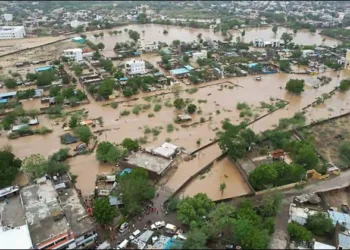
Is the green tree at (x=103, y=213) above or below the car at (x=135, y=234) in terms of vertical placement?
above

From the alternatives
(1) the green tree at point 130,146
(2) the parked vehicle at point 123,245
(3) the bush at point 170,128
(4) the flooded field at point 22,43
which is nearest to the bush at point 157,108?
(3) the bush at point 170,128

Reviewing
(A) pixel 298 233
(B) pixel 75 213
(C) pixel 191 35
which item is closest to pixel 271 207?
(A) pixel 298 233

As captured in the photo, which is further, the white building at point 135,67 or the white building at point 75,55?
the white building at point 75,55

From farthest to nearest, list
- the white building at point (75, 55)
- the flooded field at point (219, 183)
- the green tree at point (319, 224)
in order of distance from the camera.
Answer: the white building at point (75, 55) → the flooded field at point (219, 183) → the green tree at point (319, 224)

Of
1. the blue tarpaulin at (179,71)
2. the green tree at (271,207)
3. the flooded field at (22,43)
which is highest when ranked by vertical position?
the green tree at (271,207)

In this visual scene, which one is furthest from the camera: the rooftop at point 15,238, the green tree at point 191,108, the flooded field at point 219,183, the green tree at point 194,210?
the green tree at point 191,108

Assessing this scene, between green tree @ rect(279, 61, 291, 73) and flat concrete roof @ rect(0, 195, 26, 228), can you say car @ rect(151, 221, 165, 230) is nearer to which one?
flat concrete roof @ rect(0, 195, 26, 228)

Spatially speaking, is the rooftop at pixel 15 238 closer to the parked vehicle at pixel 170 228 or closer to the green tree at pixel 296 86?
the parked vehicle at pixel 170 228

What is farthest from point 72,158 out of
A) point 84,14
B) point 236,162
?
point 84,14
